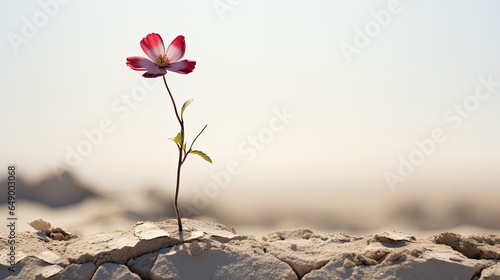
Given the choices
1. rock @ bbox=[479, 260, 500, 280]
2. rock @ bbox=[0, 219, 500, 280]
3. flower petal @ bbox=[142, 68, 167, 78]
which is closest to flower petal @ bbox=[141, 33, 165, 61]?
flower petal @ bbox=[142, 68, 167, 78]

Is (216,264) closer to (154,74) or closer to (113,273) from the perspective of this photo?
(113,273)

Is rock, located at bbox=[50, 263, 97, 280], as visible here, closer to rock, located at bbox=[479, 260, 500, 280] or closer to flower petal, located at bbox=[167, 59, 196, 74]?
flower petal, located at bbox=[167, 59, 196, 74]

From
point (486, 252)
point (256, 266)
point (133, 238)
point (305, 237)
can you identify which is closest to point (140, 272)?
point (133, 238)

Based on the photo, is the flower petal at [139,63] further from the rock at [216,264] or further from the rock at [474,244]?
the rock at [474,244]

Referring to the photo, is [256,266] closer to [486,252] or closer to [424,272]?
[424,272]

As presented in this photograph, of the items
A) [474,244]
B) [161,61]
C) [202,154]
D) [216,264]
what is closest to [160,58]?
[161,61]


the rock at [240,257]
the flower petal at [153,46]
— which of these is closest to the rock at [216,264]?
the rock at [240,257]

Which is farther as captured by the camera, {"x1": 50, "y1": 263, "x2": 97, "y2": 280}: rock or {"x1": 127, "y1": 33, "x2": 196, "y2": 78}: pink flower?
{"x1": 127, "y1": 33, "x2": 196, "y2": 78}: pink flower

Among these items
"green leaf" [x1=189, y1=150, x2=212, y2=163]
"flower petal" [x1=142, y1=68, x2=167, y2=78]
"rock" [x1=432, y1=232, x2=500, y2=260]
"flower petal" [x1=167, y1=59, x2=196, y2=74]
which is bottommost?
"rock" [x1=432, y1=232, x2=500, y2=260]
